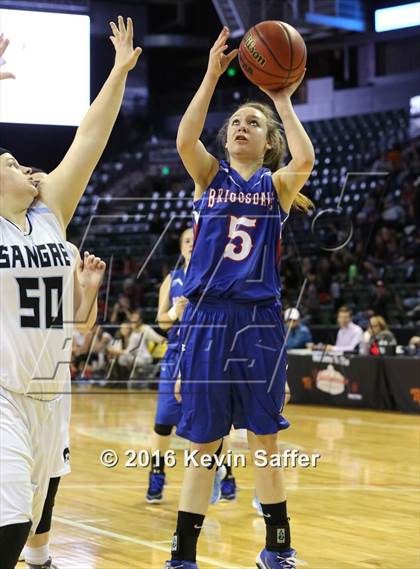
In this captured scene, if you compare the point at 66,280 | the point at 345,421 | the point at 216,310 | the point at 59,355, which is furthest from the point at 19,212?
the point at 345,421

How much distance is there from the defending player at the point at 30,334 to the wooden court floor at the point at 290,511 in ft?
6.55

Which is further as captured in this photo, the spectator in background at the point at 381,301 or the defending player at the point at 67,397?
the spectator in background at the point at 381,301

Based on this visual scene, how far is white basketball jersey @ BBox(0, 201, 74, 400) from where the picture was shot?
301 cm

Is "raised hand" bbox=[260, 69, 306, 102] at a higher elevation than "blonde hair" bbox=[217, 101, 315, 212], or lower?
higher

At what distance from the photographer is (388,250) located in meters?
17.5

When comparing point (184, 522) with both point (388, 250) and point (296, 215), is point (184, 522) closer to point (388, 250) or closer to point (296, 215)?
point (388, 250)

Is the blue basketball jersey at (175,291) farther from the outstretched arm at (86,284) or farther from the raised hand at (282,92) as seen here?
the outstretched arm at (86,284)

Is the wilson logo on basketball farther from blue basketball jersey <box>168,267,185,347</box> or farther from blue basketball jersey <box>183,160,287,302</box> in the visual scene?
blue basketball jersey <box>168,267,185,347</box>

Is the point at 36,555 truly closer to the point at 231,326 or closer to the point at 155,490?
the point at 231,326

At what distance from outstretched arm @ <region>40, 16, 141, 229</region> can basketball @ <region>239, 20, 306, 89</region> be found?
3.19 feet

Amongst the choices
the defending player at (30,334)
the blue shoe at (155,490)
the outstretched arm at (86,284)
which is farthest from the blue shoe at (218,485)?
the defending player at (30,334)

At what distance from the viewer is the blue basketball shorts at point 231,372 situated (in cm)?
412

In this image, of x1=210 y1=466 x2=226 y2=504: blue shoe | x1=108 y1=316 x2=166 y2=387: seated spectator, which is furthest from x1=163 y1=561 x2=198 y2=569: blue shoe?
x1=108 y1=316 x2=166 y2=387: seated spectator

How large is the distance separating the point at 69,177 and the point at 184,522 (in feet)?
5.27
